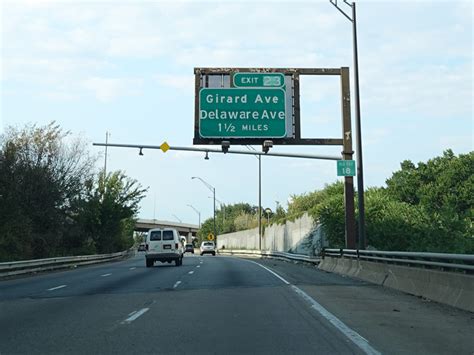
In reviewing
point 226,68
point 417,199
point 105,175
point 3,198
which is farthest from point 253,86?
point 417,199

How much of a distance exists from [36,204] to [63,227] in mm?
4436

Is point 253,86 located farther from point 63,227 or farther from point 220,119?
point 63,227

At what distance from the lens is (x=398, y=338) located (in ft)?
29.9

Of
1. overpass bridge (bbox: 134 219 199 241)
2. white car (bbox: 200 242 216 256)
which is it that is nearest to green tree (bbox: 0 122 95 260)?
white car (bbox: 200 242 216 256)

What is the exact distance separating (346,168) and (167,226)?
98.0m

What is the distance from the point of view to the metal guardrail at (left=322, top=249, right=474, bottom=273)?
1270 cm

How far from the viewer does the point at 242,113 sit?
25766mm

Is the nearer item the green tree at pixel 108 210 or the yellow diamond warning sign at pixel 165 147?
the yellow diamond warning sign at pixel 165 147

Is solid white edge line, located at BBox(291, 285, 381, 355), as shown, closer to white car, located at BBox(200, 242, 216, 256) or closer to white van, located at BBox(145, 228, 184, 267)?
white van, located at BBox(145, 228, 184, 267)

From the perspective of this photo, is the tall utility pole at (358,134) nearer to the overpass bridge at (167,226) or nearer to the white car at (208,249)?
the white car at (208,249)

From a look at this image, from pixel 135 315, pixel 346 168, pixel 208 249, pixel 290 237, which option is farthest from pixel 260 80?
pixel 208 249

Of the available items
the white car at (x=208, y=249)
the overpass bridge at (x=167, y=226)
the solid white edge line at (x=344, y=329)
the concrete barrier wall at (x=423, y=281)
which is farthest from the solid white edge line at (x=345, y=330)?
the overpass bridge at (x=167, y=226)

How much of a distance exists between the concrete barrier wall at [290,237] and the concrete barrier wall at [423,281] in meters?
16.4

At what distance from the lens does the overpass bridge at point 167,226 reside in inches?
4562
